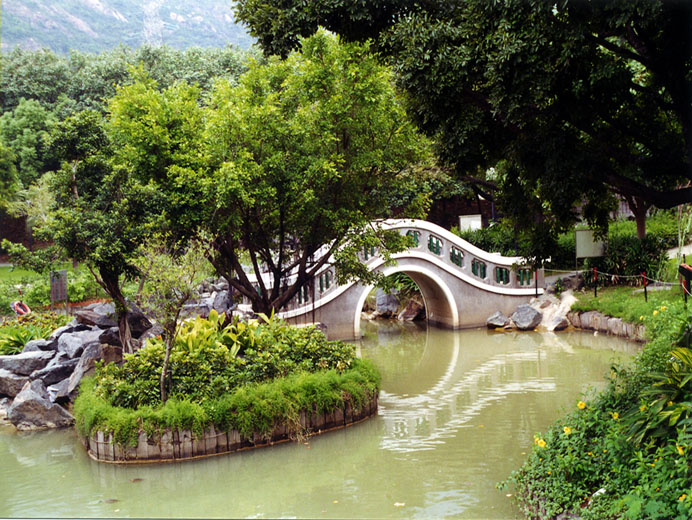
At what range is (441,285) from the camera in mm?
20156

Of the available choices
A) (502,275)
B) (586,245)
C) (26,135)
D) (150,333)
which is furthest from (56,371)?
(26,135)

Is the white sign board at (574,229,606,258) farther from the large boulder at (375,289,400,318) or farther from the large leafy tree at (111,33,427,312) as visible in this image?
the large boulder at (375,289,400,318)

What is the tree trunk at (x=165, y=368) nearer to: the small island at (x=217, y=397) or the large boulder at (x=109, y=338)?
the small island at (x=217, y=397)

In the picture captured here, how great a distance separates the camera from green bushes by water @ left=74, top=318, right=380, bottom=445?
9047 mm

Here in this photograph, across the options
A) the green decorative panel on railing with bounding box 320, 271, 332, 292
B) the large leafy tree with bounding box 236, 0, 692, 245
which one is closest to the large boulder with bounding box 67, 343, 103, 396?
the large leafy tree with bounding box 236, 0, 692, 245

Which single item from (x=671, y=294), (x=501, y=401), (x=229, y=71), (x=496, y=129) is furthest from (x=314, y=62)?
(x=229, y=71)

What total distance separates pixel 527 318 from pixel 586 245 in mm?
2544

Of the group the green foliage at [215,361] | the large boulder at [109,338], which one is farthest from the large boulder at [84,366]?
the green foliage at [215,361]

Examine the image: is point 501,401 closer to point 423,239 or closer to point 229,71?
point 423,239

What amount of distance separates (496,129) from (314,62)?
5671 millimetres

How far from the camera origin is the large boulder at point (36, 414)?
11.0 meters

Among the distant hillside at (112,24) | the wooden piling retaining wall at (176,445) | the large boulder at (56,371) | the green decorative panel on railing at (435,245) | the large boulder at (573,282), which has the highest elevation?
the distant hillside at (112,24)

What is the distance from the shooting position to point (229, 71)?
3356 centimetres

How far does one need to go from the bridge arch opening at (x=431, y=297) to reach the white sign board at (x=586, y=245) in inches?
147
